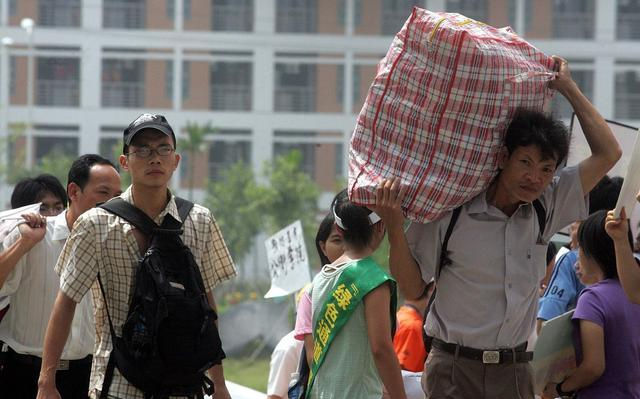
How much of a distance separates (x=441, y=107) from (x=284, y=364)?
2.24m

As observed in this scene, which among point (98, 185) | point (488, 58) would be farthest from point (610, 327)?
point (98, 185)

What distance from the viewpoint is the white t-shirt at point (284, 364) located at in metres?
5.05

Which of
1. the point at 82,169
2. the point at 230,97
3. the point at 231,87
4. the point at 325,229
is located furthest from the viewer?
the point at 231,87

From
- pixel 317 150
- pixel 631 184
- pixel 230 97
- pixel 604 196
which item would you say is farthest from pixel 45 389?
pixel 230 97

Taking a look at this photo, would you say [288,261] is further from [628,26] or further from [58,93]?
[628,26]

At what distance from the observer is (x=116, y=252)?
3623mm

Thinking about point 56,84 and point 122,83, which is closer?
point 56,84

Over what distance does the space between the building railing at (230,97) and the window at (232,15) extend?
78.1 inches

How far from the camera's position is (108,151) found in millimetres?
35375

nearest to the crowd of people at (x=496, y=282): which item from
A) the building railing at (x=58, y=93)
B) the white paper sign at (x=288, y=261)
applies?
the white paper sign at (x=288, y=261)

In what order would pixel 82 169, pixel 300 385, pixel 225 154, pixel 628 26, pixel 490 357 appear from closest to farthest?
pixel 490 357
pixel 300 385
pixel 82 169
pixel 225 154
pixel 628 26

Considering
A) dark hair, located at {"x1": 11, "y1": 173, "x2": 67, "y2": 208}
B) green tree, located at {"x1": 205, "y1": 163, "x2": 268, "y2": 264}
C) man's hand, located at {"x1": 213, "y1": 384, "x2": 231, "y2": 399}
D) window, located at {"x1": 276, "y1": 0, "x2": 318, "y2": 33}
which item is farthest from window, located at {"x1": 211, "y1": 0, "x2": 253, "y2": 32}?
man's hand, located at {"x1": 213, "y1": 384, "x2": 231, "y2": 399}

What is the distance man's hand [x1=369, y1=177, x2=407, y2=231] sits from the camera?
314cm

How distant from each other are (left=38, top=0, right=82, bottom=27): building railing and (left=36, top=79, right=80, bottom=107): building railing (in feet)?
6.32
